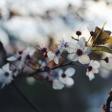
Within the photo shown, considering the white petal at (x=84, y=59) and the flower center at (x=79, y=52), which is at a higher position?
the flower center at (x=79, y=52)

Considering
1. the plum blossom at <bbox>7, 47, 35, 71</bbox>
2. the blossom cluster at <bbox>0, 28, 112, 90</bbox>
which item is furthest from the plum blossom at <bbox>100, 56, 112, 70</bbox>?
the plum blossom at <bbox>7, 47, 35, 71</bbox>

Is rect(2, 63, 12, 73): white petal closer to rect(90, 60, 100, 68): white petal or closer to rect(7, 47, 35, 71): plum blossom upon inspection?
rect(7, 47, 35, 71): plum blossom

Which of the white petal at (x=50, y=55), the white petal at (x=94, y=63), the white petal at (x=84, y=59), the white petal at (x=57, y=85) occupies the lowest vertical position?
the white petal at (x=57, y=85)

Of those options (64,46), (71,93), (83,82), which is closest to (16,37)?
A: (64,46)

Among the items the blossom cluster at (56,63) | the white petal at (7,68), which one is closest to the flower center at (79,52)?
the blossom cluster at (56,63)

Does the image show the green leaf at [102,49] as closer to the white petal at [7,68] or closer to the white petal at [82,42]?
the white petal at [82,42]

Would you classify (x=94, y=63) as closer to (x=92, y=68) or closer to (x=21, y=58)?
(x=92, y=68)

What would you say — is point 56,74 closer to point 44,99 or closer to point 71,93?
point 44,99

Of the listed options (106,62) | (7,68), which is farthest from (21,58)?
(106,62)
